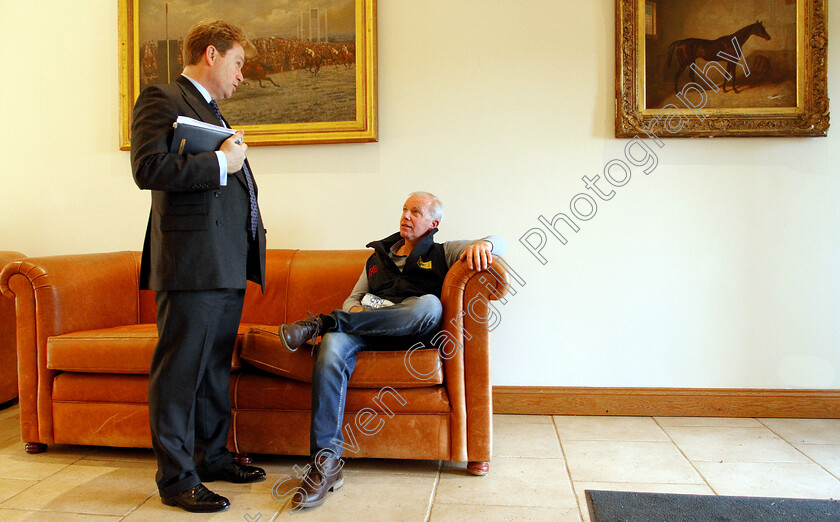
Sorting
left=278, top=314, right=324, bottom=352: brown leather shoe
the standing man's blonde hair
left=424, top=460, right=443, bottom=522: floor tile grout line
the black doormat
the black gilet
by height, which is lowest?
left=424, top=460, right=443, bottom=522: floor tile grout line

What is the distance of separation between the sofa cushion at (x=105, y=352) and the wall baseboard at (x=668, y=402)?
143 centimetres

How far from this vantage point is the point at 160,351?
2051mm

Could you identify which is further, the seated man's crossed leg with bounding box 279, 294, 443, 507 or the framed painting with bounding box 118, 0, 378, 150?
the framed painting with bounding box 118, 0, 378, 150

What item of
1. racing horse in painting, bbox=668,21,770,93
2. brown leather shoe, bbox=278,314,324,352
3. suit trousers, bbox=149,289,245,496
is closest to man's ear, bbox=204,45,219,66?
suit trousers, bbox=149,289,245,496

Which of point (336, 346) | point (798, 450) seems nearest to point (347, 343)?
point (336, 346)

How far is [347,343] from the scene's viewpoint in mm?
2254

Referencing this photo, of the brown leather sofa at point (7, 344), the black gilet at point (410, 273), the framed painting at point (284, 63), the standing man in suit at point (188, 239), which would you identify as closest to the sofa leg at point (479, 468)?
the black gilet at point (410, 273)

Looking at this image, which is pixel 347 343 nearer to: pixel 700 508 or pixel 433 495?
pixel 433 495

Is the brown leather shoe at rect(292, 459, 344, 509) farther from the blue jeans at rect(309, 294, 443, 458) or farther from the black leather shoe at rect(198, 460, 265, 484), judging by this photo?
the black leather shoe at rect(198, 460, 265, 484)

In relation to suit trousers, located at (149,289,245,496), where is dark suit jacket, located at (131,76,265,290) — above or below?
above

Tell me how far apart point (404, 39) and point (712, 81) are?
1.50m

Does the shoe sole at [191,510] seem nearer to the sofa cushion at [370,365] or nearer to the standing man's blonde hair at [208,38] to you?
the sofa cushion at [370,365]

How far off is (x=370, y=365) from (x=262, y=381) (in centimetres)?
44

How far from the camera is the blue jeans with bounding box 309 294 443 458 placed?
2139mm
